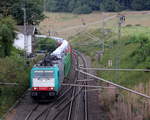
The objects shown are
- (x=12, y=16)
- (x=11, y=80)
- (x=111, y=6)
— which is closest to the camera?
(x=11, y=80)

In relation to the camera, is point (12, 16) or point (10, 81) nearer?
point (10, 81)

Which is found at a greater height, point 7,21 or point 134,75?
point 7,21

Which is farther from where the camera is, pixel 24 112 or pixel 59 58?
pixel 59 58

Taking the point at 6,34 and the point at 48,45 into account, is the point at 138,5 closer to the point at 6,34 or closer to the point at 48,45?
the point at 48,45

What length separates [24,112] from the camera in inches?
846

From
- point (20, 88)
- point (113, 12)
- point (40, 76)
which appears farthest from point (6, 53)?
point (113, 12)

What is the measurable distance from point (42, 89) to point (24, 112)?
1.87 m

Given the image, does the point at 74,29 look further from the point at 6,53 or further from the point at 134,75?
the point at 134,75

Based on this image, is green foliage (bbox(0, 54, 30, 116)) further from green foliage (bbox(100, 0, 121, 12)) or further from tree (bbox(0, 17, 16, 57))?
green foliage (bbox(100, 0, 121, 12))

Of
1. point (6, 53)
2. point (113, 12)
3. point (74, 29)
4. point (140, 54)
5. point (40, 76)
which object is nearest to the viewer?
point (40, 76)

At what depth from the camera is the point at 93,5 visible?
70.8m

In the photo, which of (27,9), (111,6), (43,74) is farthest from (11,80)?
(111,6)

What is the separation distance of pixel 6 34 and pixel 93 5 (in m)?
43.5

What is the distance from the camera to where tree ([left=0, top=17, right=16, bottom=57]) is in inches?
1134
